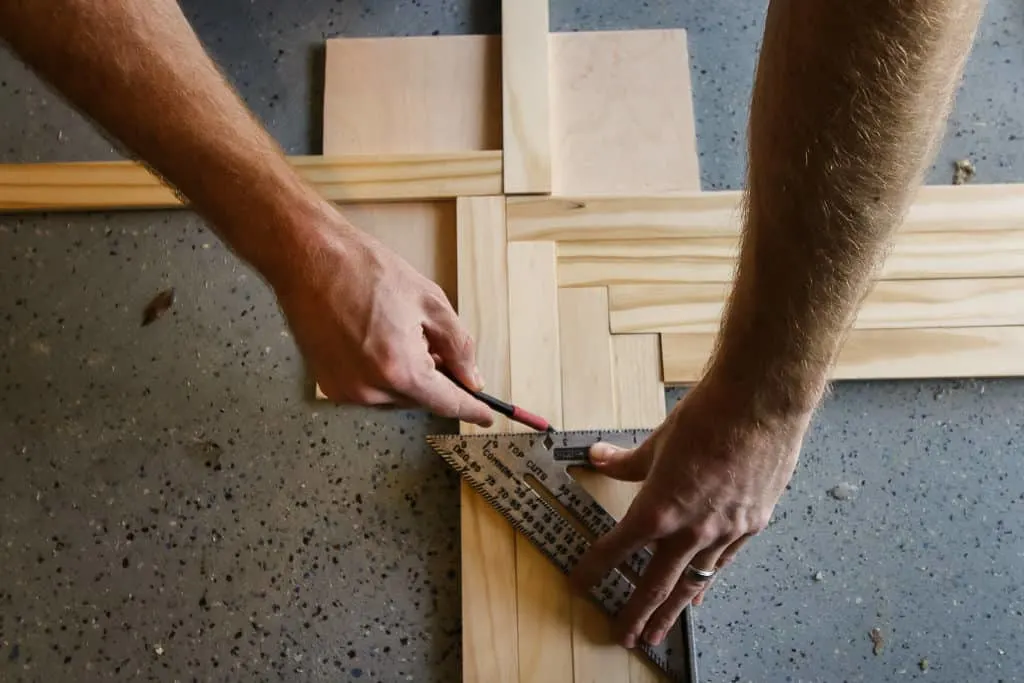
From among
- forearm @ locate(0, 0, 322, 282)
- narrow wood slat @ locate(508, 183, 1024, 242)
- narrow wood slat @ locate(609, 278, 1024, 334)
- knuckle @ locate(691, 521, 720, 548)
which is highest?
forearm @ locate(0, 0, 322, 282)

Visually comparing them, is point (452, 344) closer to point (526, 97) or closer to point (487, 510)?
point (487, 510)

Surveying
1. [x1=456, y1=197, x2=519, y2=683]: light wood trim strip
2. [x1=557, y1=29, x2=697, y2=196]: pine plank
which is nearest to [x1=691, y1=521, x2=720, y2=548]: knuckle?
[x1=456, y1=197, x2=519, y2=683]: light wood trim strip

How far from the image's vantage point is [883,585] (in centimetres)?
121

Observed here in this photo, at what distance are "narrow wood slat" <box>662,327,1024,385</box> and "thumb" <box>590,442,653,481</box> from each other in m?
0.17

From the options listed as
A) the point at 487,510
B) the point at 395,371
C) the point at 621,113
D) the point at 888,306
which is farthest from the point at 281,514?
the point at 888,306

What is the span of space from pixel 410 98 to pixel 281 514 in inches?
29.8

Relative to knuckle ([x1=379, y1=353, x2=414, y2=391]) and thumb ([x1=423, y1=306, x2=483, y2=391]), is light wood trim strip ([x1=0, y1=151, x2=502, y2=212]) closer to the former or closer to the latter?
thumb ([x1=423, y1=306, x2=483, y2=391])

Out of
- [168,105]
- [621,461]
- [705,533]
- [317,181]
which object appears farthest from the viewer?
[317,181]

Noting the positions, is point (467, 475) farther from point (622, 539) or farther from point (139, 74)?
point (139, 74)

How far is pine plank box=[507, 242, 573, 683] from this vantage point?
46.0 inches

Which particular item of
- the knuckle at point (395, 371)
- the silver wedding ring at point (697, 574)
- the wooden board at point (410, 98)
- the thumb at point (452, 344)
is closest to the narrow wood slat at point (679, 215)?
the wooden board at point (410, 98)

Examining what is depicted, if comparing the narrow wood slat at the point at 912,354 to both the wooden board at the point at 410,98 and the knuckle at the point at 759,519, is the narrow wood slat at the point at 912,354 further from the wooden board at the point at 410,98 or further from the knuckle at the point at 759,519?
the wooden board at the point at 410,98

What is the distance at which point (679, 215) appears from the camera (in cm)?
133

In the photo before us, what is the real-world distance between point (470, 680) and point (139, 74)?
90 cm
